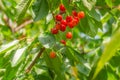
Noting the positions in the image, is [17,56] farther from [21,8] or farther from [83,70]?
[83,70]

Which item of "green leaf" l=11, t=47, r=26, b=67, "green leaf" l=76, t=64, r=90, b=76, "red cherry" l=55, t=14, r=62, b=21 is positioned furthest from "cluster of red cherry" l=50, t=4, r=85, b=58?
"green leaf" l=76, t=64, r=90, b=76

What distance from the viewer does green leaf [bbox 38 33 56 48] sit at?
1205 mm

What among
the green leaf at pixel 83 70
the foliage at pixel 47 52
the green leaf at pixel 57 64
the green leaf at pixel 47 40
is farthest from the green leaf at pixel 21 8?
the green leaf at pixel 83 70

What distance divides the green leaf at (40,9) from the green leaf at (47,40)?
9cm

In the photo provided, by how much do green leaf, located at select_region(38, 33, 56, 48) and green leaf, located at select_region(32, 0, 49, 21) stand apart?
0.09 m

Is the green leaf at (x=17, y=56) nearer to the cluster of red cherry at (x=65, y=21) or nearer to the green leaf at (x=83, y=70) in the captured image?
the cluster of red cherry at (x=65, y=21)

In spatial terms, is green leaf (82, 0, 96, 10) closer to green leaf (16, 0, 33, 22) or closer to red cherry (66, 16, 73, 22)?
red cherry (66, 16, 73, 22)

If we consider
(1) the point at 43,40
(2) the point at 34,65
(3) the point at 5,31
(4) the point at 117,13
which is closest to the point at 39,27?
(3) the point at 5,31

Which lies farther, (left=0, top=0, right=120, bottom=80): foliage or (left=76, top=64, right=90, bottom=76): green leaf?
(left=76, top=64, right=90, bottom=76): green leaf

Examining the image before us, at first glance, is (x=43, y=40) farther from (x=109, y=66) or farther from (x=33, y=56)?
(x=109, y=66)

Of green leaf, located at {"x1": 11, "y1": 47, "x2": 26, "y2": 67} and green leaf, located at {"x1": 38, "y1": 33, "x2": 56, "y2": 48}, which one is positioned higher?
green leaf, located at {"x1": 38, "y1": 33, "x2": 56, "y2": 48}

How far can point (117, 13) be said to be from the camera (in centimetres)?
178

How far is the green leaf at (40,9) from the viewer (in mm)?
1303

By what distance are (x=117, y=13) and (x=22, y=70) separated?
2.46ft
